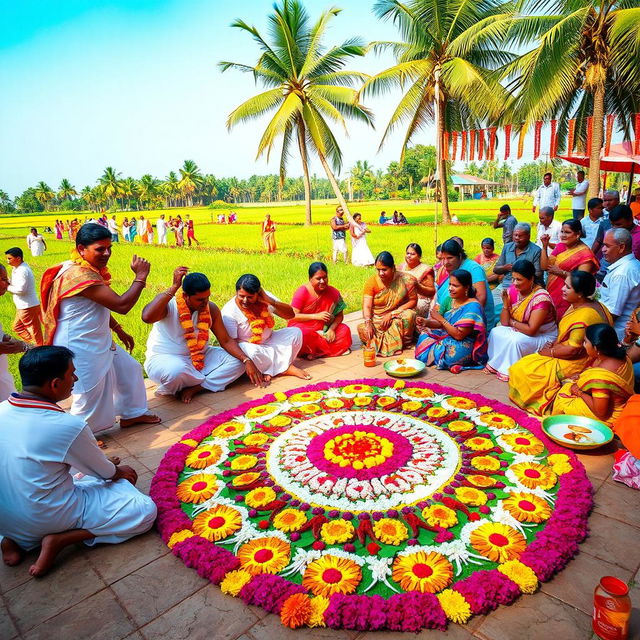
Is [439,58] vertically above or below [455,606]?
above

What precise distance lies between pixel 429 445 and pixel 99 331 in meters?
2.70

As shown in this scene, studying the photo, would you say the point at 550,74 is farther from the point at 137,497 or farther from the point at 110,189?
the point at 110,189

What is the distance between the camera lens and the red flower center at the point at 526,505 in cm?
257

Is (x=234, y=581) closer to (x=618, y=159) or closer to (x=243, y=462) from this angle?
(x=243, y=462)

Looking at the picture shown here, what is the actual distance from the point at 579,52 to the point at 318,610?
13614 mm

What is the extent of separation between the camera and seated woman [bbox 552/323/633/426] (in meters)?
3.08

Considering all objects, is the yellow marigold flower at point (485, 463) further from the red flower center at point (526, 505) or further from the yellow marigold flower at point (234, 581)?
the yellow marigold flower at point (234, 581)

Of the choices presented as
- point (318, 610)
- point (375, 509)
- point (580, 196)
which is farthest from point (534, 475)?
point (580, 196)

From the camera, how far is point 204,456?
330 cm

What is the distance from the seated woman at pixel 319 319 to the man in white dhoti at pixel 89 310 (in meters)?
2.27

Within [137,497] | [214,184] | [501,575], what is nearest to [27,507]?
[137,497]

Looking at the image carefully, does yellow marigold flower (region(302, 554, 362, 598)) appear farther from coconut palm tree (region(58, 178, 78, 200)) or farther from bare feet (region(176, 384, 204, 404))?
coconut palm tree (region(58, 178, 78, 200))

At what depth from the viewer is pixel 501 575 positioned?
2133 mm

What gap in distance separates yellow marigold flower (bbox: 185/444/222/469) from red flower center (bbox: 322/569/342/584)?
1.33 meters
